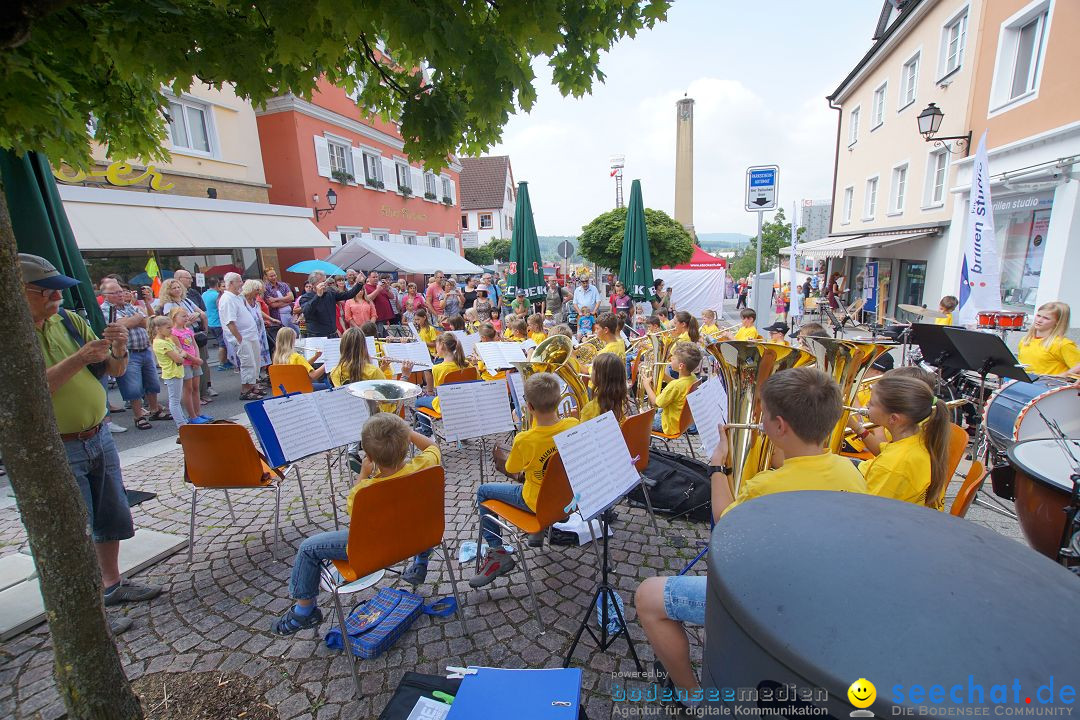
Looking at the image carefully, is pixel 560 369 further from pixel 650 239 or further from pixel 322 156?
pixel 650 239

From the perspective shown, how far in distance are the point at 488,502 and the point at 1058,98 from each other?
11382mm

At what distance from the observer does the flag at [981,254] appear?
241 inches

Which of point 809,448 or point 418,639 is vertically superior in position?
point 809,448

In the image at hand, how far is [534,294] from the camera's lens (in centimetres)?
1193

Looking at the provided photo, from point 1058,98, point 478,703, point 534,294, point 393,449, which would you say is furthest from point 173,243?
point 1058,98

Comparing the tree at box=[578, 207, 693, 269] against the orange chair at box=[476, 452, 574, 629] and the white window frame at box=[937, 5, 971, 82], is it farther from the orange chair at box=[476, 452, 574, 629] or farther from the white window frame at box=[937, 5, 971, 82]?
the orange chair at box=[476, 452, 574, 629]

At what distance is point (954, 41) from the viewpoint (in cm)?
1167

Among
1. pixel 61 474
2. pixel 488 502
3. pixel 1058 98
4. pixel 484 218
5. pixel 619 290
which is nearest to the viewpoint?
pixel 61 474

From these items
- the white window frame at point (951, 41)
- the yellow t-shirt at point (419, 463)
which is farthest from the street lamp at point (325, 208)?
the white window frame at point (951, 41)

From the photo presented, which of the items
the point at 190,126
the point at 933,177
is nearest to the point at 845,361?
the point at 933,177

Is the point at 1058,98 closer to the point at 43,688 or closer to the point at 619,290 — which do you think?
the point at 619,290

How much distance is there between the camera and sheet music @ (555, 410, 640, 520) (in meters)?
2.25

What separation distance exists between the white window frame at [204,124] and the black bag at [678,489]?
13.9 meters

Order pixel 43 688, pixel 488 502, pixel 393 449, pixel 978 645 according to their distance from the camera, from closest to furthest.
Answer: pixel 978 645 < pixel 43 688 < pixel 393 449 < pixel 488 502
